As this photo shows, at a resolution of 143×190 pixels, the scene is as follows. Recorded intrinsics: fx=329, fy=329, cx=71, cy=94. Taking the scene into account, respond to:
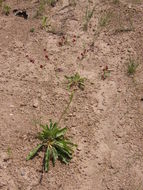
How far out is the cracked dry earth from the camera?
3596mm

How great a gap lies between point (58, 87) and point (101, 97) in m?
0.58

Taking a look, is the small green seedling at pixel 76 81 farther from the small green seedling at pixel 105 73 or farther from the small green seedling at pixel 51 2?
→ the small green seedling at pixel 51 2

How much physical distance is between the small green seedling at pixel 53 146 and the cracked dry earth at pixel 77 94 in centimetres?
8

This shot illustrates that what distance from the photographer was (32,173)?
3535mm

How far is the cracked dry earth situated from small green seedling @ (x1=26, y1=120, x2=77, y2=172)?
79mm

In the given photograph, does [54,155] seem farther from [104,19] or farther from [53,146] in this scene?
[104,19]

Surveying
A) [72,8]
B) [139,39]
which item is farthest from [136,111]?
[72,8]

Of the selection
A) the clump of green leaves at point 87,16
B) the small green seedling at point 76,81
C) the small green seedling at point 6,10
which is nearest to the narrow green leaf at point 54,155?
the small green seedling at point 76,81

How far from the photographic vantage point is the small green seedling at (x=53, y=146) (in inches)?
143

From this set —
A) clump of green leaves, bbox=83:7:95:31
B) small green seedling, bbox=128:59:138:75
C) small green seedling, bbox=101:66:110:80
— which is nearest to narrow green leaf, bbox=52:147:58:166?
small green seedling, bbox=101:66:110:80

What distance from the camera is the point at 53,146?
3703mm

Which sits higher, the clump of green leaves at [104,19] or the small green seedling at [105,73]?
the clump of green leaves at [104,19]

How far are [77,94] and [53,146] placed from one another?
0.89 metres

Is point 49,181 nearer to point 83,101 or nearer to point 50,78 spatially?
point 83,101
